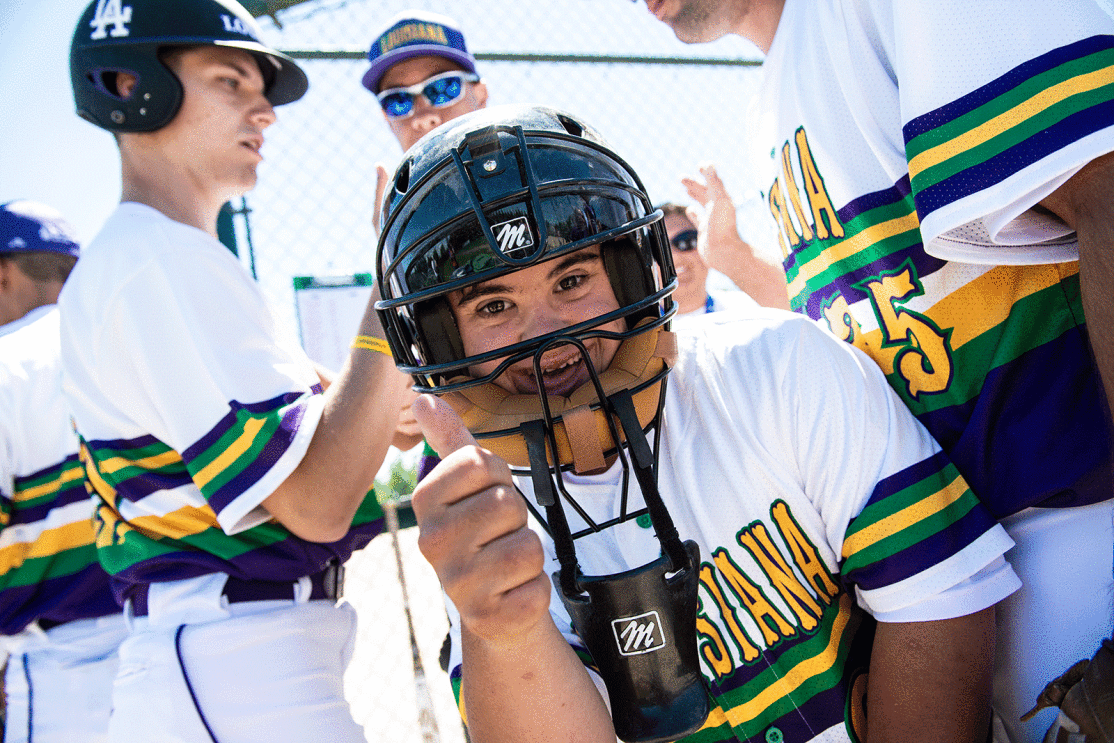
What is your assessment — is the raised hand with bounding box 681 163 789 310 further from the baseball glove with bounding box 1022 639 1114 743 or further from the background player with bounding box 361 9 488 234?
the baseball glove with bounding box 1022 639 1114 743

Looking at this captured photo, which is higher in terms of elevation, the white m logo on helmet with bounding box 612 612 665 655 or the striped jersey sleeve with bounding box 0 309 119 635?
the striped jersey sleeve with bounding box 0 309 119 635

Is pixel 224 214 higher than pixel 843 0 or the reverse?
higher

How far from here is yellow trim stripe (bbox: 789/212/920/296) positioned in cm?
150

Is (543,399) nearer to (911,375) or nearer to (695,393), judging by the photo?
(695,393)

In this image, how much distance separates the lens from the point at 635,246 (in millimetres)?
1552

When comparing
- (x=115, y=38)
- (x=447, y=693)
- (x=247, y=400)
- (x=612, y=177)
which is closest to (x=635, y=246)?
(x=612, y=177)

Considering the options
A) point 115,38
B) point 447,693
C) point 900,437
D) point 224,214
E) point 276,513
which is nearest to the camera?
point 900,437

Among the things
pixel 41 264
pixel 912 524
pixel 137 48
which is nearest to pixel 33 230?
pixel 41 264

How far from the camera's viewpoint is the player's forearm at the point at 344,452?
5.49 feet

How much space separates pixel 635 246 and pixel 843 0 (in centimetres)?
72

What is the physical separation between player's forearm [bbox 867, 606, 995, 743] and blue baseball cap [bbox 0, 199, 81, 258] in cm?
323

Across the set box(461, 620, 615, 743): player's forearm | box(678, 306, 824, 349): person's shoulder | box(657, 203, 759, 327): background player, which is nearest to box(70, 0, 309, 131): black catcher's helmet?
box(678, 306, 824, 349): person's shoulder

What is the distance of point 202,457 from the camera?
158cm

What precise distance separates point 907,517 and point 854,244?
2.09ft
